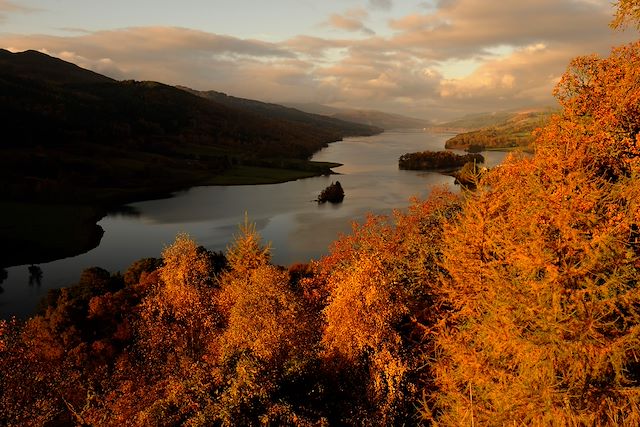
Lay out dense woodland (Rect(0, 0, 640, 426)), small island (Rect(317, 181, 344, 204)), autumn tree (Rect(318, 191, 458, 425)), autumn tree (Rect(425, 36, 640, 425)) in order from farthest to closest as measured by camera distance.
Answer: small island (Rect(317, 181, 344, 204))
autumn tree (Rect(318, 191, 458, 425))
dense woodland (Rect(0, 0, 640, 426))
autumn tree (Rect(425, 36, 640, 425))

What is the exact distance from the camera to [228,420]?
54.5 feet

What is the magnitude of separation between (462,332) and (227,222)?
8642 centimetres

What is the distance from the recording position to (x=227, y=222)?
100m

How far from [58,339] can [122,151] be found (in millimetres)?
155772

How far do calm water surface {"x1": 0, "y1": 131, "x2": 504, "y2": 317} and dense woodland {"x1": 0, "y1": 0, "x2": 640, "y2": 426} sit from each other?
77.1ft

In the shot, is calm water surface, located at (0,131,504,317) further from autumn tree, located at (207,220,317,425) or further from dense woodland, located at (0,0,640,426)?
autumn tree, located at (207,220,317,425)

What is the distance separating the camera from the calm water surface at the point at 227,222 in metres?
70.1

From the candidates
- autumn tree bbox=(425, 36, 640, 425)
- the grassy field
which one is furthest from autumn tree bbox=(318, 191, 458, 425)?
the grassy field

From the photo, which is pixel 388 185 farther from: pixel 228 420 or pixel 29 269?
pixel 228 420

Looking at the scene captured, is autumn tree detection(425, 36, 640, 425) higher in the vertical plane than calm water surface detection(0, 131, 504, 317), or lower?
higher

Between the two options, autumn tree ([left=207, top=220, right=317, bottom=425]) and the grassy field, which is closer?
autumn tree ([left=207, top=220, right=317, bottom=425])

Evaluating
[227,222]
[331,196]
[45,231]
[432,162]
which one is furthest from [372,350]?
[432,162]

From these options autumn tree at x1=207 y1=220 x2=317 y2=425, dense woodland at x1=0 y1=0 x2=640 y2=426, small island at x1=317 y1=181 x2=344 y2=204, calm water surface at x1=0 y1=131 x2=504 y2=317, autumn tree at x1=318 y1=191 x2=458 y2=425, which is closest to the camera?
dense woodland at x1=0 y1=0 x2=640 y2=426

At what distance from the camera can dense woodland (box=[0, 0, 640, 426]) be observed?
13383 millimetres
